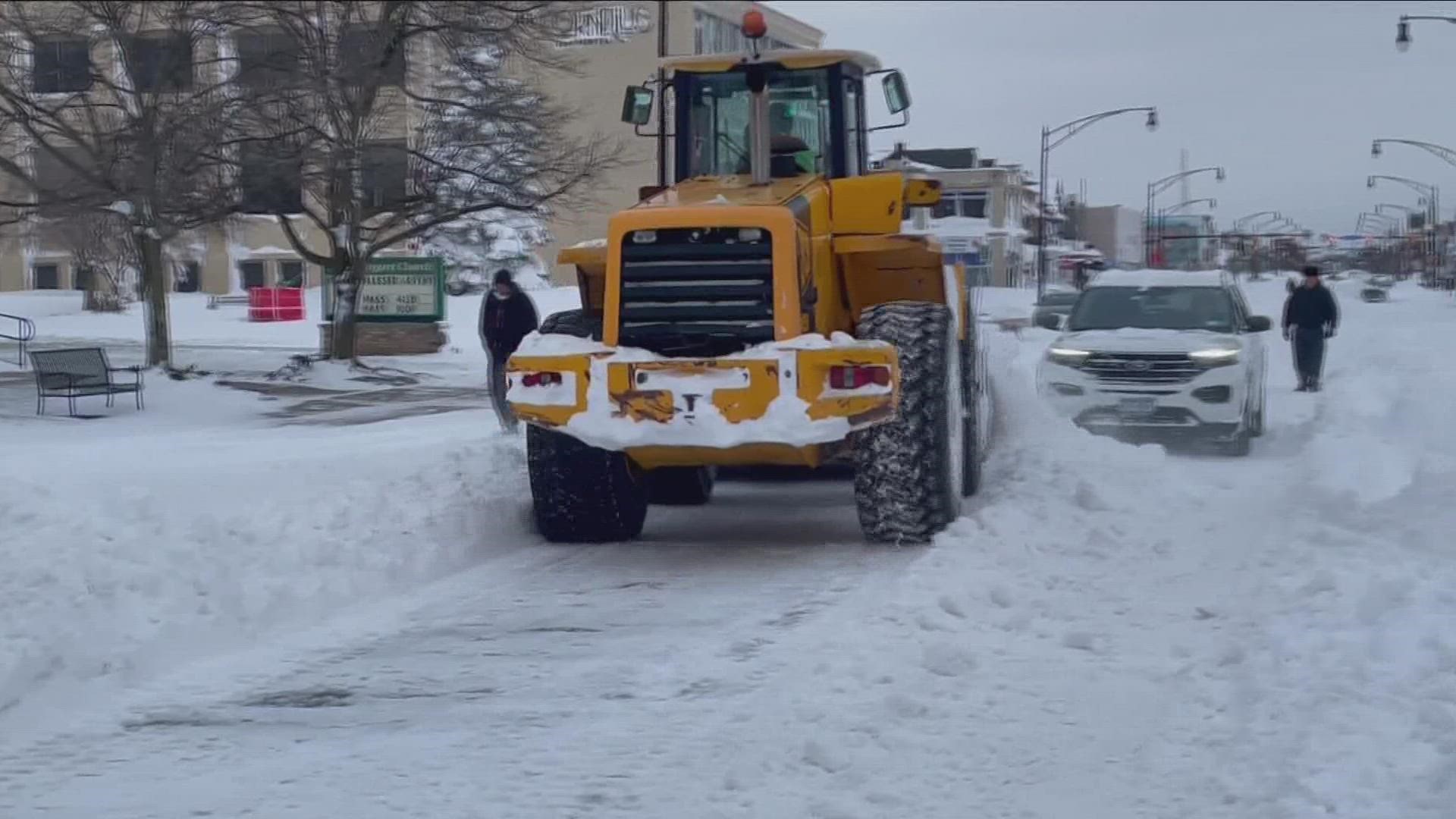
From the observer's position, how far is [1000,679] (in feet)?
22.9

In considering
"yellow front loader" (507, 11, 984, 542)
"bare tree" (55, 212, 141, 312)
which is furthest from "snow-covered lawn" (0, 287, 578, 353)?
Answer: "yellow front loader" (507, 11, 984, 542)

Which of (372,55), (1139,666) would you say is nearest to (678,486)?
(1139,666)

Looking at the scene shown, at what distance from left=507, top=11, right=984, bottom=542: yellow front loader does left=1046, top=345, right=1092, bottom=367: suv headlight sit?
440cm

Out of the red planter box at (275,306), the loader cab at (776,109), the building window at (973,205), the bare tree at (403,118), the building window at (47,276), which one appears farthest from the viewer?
the building window at (973,205)

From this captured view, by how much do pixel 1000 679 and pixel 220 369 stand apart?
25309 millimetres

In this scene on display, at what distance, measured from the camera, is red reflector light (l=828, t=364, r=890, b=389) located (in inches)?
369

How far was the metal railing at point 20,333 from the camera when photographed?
2961 cm

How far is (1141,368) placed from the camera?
15.8 m

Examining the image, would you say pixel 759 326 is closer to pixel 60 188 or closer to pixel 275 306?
pixel 60 188

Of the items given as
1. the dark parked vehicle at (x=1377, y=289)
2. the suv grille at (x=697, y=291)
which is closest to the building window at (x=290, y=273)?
A: the dark parked vehicle at (x=1377, y=289)

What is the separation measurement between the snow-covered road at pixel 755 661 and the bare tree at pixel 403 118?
547 inches

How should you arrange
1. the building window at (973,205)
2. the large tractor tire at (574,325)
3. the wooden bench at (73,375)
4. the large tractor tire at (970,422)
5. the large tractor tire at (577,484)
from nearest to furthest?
the large tractor tire at (577,484), the large tractor tire at (574,325), the large tractor tire at (970,422), the wooden bench at (73,375), the building window at (973,205)

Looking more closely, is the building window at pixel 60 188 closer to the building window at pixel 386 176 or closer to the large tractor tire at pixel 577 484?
the building window at pixel 386 176

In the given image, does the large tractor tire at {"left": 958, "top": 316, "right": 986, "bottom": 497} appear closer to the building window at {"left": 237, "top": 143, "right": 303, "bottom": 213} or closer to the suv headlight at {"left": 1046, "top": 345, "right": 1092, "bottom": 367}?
the suv headlight at {"left": 1046, "top": 345, "right": 1092, "bottom": 367}
